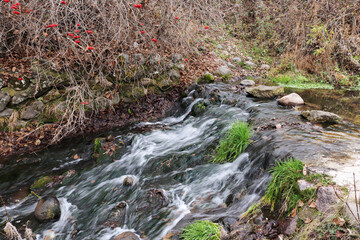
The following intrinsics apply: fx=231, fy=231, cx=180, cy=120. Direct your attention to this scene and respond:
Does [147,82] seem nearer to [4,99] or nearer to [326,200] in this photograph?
[4,99]

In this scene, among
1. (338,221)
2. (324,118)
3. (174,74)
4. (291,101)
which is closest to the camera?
(338,221)

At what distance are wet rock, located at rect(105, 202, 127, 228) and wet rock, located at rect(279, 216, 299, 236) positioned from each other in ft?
6.70

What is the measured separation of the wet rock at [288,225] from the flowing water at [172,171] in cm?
55

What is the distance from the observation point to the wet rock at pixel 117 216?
3.17 meters

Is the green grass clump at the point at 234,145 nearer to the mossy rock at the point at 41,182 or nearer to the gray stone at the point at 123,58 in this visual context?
the mossy rock at the point at 41,182

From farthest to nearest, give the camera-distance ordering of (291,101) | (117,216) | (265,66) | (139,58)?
(265,66) < (139,58) < (291,101) < (117,216)

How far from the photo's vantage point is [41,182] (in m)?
4.09

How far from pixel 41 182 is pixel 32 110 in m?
1.93

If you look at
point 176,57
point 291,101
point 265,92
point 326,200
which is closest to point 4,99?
point 176,57

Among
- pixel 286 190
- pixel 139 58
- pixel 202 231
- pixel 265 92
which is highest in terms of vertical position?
pixel 139 58

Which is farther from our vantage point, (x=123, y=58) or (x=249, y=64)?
(x=249, y=64)

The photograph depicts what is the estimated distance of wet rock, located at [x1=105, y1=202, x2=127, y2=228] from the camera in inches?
125

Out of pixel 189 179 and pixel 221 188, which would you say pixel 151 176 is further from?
pixel 221 188

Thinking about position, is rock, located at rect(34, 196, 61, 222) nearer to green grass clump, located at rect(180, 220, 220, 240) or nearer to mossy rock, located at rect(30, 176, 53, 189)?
mossy rock, located at rect(30, 176, 53, 189)
